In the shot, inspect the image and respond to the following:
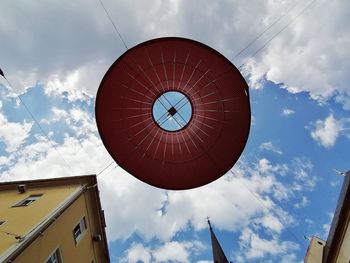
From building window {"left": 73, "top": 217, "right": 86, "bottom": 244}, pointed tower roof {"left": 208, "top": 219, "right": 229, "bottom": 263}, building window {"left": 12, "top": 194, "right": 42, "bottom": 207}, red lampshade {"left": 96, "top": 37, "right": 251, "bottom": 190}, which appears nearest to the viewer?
red lampshade {"left": 96, "top": 37, "right": 251, "bottom": 190}

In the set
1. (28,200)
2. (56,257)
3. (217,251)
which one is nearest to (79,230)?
(56,257)

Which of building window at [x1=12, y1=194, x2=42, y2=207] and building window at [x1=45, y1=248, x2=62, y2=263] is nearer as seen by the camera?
building window at [x1=45, y1=248, x2=62, y2=263]

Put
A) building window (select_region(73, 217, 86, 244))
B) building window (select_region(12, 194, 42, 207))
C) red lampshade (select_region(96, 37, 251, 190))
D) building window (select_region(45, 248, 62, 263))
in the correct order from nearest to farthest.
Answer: red lampshade (select_region(96, 37, 251, 190)), building window (select_region(45, 248, 62, 263)), building window (select_region(73, 217, 86, 244)), building window (select_region(12, 194, 42, 207))

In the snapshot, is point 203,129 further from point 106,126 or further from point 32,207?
point 32,207

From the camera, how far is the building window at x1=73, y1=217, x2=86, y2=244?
16081mm

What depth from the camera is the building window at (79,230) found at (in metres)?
16.1

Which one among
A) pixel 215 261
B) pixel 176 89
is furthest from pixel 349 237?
pixel 215 261

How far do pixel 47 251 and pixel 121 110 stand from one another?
296 inches

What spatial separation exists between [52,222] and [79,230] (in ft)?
9.72

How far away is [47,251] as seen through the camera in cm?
1319

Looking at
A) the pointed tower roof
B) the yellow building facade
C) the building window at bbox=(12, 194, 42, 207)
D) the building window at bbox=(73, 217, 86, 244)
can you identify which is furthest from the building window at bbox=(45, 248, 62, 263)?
the pointed tower roof

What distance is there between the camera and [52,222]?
14.1 meters

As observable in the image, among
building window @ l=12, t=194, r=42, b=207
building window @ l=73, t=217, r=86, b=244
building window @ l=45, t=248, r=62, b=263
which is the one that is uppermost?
building window @ l=12, t=194, r=42, b=207

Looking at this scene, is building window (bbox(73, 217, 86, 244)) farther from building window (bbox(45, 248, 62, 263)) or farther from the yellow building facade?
building window (bbox(45, 248, 62, 263))
